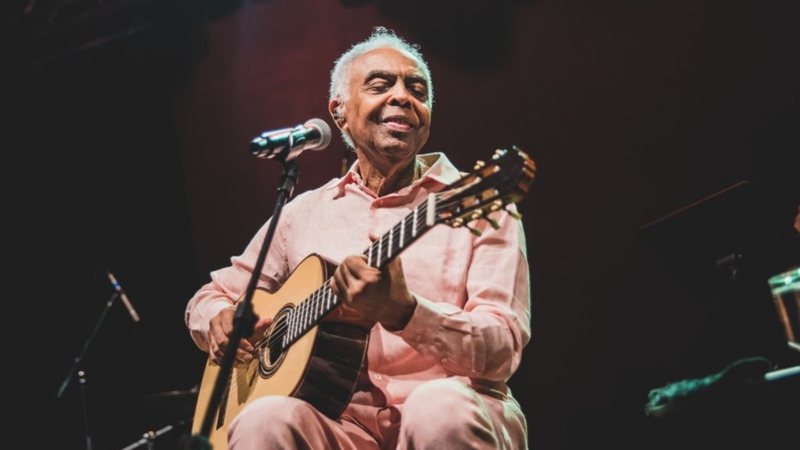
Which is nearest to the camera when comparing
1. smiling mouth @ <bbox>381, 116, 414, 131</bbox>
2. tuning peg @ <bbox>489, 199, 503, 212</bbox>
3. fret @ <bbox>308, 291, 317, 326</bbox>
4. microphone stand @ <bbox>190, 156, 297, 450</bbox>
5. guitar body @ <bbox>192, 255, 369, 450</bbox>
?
microphone stand @ <bbox>190, 156, 297, 450</bbox>

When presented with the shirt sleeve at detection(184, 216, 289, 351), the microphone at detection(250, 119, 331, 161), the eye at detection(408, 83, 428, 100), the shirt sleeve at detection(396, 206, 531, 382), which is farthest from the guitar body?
the eye at detection(408, 83, 428, 100)

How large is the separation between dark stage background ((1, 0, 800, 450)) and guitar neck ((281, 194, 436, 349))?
2062 millimetres

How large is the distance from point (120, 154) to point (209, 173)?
806 millimetres

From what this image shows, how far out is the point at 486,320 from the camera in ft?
6.49

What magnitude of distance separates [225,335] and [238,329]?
72 centimetres

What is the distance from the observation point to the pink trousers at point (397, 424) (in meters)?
1.67

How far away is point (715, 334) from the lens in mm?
3797

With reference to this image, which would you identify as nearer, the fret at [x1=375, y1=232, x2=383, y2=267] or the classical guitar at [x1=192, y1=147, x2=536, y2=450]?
the classical guitar at [x1=192, y1=147, x2=536, y2=450]

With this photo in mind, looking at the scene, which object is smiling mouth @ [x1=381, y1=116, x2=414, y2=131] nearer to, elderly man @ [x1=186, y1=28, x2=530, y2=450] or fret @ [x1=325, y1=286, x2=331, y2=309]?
elderly man @ [x1=186, y1=28, x2=530, y2=450]

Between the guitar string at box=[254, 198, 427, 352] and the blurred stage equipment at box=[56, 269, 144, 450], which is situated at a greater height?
the guitar string at box=[254, 198, 427, 352]

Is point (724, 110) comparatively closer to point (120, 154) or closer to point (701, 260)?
point (701, 260)

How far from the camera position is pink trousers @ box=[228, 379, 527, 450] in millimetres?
1665

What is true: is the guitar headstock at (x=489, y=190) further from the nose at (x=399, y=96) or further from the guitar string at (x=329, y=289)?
the nose at (x=399, y=96)

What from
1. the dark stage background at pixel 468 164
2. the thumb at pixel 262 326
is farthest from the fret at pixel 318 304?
the dark stage background at pixel 468 164
